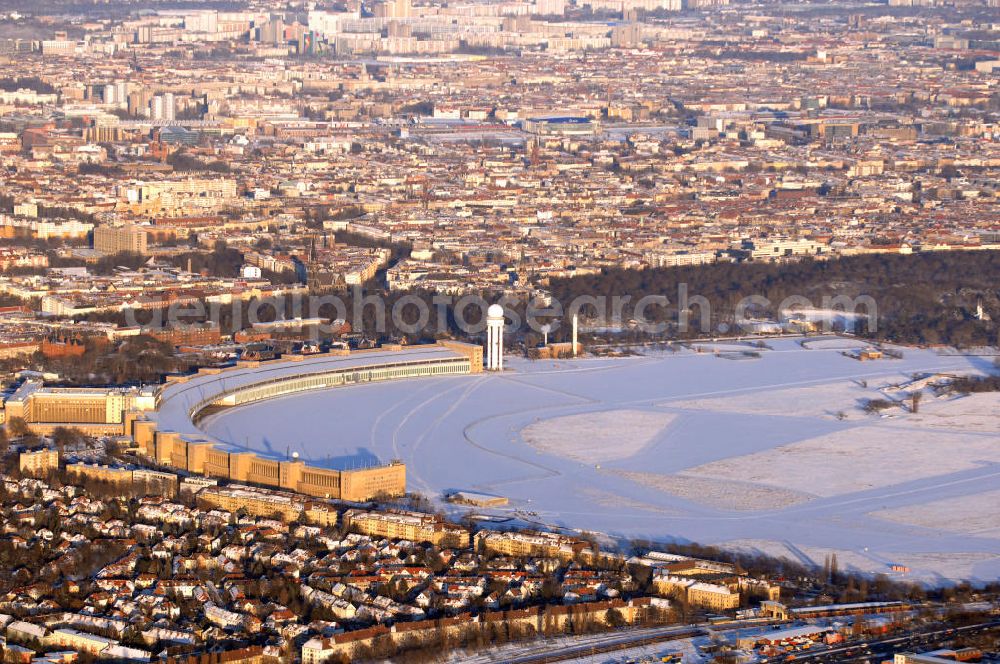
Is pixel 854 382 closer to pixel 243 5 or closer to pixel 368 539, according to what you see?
pixel 368 539

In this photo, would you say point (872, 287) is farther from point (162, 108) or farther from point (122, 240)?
point (162, 108)

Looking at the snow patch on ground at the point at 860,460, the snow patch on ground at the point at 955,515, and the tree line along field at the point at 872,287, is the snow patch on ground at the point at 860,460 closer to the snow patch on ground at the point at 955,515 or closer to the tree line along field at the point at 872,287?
the snow patch on ground at the point at 955,515

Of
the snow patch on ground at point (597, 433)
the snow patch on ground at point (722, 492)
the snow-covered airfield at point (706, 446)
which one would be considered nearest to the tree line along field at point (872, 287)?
the snow-covered airfield at point (706, 446)

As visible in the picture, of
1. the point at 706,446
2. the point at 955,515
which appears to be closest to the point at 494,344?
the point at 706,446

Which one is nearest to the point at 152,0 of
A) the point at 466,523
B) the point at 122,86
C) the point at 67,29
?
the point at 67,29

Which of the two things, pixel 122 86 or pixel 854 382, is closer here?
pixel 854 382

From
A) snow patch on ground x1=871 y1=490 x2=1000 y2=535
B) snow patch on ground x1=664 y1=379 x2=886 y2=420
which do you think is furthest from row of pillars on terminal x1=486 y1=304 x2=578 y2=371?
snow patch on ground x1=871 y1=490 x2=1000 y2=535

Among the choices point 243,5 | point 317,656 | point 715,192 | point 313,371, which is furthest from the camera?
point 243,5
